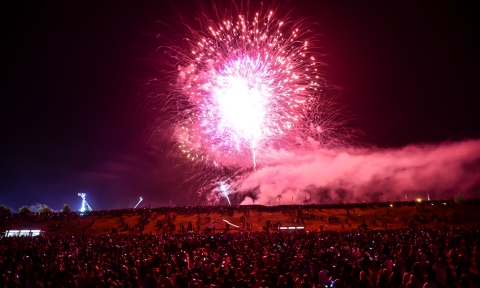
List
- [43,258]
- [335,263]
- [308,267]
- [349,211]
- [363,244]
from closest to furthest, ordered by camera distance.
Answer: [308,267], [335,263], [43,258], [363,244], [349,211]

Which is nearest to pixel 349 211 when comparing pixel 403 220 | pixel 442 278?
pixel 403 220

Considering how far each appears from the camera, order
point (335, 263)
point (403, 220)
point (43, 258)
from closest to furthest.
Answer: point (335, 263), point (43, 258), point (403, 220)

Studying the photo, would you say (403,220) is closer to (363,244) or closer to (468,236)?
(468,236)

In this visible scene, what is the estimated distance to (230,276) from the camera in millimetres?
10070

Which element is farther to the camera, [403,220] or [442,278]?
[403,220]

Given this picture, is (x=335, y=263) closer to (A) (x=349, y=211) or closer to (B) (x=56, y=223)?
(A) (x=349, y=211)

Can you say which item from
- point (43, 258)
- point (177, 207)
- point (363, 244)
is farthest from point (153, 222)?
point (363, 244)

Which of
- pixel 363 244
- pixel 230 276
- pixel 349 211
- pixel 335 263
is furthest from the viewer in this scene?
pixel 349 211

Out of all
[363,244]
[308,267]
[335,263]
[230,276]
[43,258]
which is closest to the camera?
[230,276]

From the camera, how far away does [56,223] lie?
4447 cm

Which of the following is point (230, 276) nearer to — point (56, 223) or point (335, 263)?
point (335, 263)

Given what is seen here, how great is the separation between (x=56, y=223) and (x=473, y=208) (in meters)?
58.3

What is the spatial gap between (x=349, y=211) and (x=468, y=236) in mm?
25967

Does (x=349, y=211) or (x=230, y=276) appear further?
(x=349, y=211)
